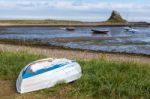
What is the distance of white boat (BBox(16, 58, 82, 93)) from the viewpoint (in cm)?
928

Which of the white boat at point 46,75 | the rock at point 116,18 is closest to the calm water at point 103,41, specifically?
the white boat at point 46,75

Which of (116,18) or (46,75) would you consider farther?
(116,18)

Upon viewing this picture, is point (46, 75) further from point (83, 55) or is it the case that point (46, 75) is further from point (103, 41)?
point (103, 41)

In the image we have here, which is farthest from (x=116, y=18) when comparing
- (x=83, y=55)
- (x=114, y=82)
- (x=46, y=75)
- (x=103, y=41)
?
(x=46, y=75)

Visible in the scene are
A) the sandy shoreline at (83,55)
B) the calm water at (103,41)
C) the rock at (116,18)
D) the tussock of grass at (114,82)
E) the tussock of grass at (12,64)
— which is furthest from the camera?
the rock at (116,18)

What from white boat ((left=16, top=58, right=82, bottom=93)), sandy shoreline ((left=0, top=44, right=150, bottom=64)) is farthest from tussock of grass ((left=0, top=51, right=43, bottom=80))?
sandy shoreline ((left=0, top=44, right=150, bottom=64))

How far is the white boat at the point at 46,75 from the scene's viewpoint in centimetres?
928

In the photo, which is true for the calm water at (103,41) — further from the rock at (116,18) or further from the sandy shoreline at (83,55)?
the rock at (116,18)

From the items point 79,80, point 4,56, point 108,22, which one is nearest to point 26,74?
point 79,80

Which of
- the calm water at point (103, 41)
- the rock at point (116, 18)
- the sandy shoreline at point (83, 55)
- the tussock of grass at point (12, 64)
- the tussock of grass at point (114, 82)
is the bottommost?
the rock at point (116, 18)

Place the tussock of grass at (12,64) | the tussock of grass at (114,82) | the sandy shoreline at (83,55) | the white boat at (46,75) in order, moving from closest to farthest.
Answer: the tussock of grass at (114,82) → the white boat at (46,75) → the tussock of grass at (12,64) → the sandy shoreline at (83,55)

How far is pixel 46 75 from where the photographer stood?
9.28 metres

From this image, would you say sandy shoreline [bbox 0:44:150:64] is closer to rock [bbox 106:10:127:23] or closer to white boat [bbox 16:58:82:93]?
white boat [bbox 16:58:82:93]

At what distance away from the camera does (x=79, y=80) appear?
9727 millimetres
